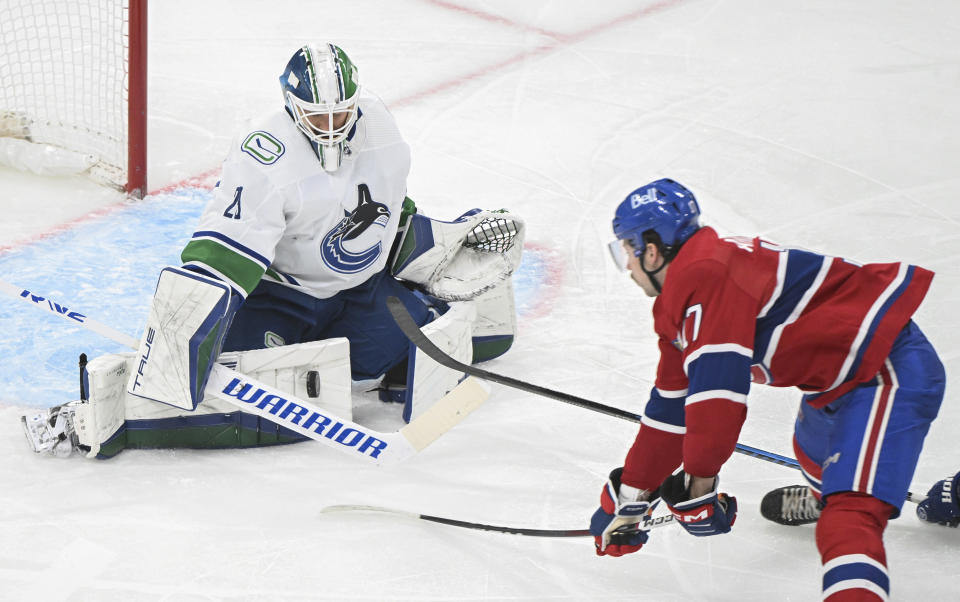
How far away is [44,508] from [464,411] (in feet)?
3.22

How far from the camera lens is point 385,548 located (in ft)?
8.68

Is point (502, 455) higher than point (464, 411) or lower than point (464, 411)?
lower

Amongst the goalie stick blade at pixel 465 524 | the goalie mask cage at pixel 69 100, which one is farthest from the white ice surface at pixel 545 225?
the goalie mask cage at pixel 69 100

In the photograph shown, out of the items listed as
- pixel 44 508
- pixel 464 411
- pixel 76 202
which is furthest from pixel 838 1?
pixel 44 508

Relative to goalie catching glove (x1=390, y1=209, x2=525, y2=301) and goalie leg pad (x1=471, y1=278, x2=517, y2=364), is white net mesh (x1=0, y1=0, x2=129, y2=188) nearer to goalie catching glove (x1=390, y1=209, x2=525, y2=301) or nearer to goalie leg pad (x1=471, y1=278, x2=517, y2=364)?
goalie catching glove (x1=390, y1=209, x2=525, y2=301)

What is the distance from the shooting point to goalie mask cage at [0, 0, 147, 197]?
4.44 metres

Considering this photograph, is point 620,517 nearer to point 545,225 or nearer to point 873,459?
point 873,459

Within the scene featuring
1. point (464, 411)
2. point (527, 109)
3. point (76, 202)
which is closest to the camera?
point (464, 411)

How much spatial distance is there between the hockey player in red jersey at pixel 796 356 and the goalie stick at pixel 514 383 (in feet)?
1.25

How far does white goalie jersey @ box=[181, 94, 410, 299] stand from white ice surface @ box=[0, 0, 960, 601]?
1.52 ft

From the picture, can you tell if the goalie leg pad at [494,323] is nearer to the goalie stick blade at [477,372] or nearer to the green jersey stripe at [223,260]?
the goalie stick blade at [477,372]

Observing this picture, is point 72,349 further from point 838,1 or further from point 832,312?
point 838,1

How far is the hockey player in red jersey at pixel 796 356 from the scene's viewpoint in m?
2.06

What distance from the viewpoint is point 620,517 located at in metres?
2.41
